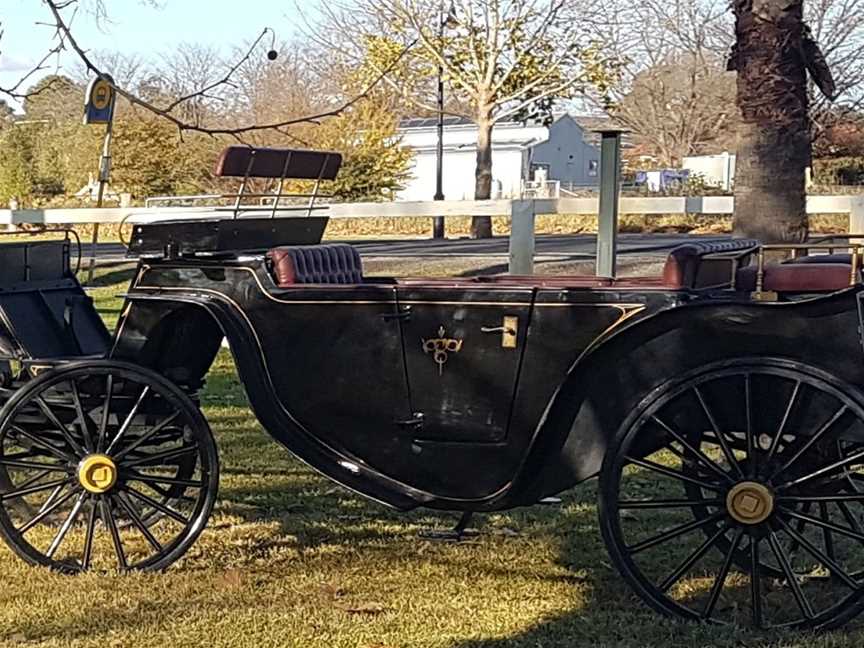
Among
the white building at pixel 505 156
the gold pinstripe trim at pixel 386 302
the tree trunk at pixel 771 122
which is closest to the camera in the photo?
the gold pinstripe trim at pixel 386 302

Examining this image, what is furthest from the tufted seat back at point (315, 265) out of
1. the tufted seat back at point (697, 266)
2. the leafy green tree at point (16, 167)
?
the leafy green tree at point (16, 167)

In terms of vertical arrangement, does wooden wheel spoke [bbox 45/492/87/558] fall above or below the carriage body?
below

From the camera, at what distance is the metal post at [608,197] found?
309 inches

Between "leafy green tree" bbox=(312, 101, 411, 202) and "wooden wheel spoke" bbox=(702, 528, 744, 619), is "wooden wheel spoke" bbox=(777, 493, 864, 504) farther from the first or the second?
"leafy green tree" bbox=(312, 101, 411, 202)

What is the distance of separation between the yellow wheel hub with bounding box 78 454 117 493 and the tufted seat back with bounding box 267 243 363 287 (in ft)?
2.96

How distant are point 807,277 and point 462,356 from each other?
1.14m

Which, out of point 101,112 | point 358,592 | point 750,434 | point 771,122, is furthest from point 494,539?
point 101,112

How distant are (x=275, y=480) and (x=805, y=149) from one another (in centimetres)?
340

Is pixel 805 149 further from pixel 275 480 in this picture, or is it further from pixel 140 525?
pixel 140 525

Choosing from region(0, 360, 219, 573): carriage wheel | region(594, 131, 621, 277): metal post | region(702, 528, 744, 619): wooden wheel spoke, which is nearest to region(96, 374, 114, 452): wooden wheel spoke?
region(0, 360, 219, 573): carriage wheel

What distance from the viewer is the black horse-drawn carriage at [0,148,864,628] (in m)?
4.37

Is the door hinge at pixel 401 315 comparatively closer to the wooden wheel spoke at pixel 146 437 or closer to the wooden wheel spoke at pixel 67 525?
the wooden wheel spoke at pixel 146 437

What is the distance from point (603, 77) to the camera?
→ 1166 inches

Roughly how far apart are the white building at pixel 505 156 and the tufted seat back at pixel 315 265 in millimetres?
37183
